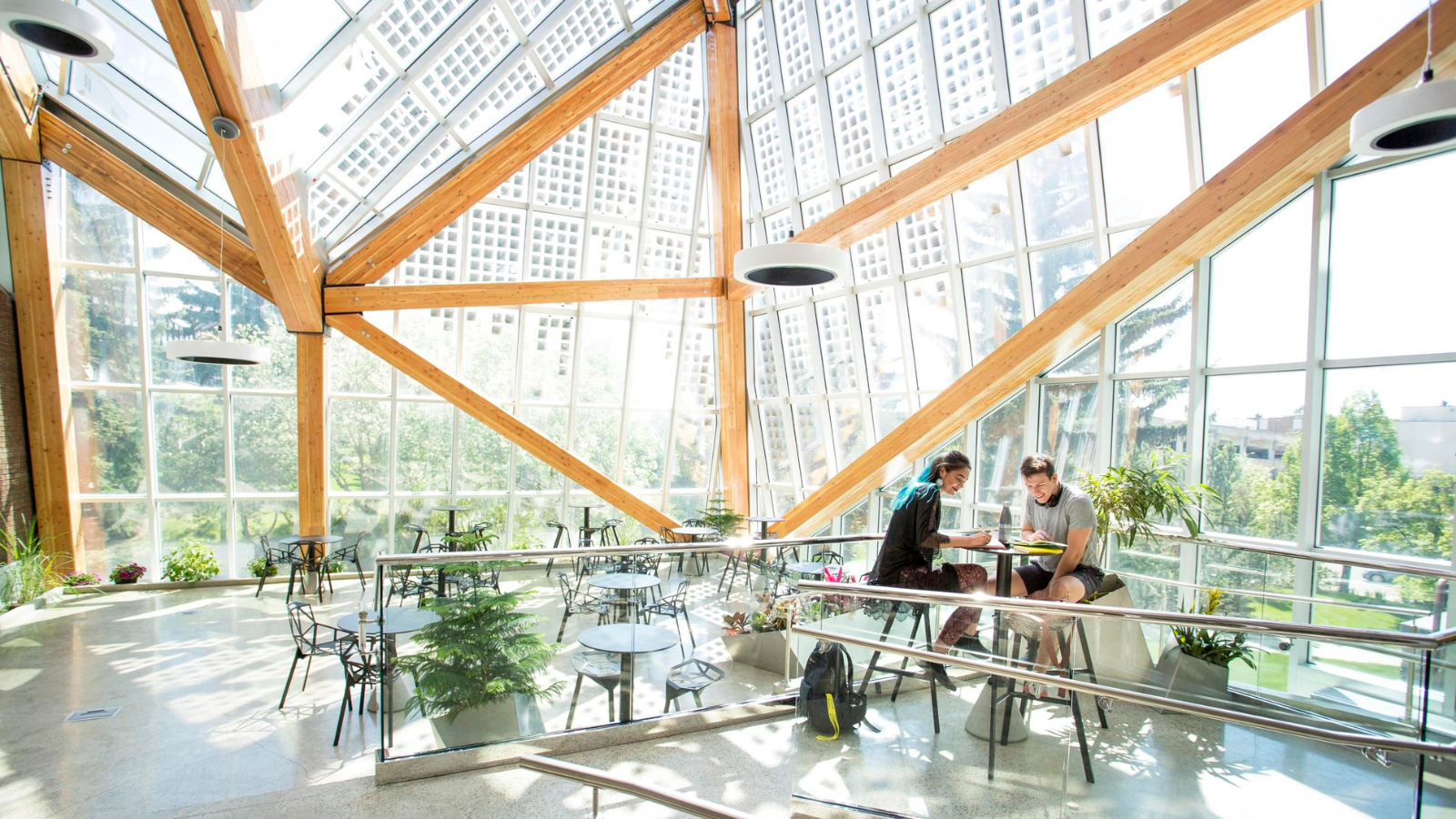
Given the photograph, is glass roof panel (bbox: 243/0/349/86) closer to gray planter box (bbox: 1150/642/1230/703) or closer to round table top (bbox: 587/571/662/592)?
round table top (bbox: 587/571/662/592)

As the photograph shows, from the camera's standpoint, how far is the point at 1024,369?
8.63m

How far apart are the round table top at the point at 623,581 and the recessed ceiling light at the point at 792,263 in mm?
2645

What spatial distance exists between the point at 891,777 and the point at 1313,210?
6.87m

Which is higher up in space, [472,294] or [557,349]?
[472,294]

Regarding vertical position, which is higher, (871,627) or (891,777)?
(871,627)

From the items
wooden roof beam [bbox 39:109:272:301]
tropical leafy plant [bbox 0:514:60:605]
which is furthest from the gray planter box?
tropical leafy plant [bbox 0:514:60:605]

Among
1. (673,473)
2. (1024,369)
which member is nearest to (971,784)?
(1024,369)

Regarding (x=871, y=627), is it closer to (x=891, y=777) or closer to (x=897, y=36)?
(x=891, y=777)

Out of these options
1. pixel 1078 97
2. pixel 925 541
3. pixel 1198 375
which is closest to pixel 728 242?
pixel 1078 97

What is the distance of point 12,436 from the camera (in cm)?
923

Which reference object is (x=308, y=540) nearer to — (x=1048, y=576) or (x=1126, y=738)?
(x=1048, y=576)

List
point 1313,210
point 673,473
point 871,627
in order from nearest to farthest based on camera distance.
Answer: point 871,627, point 1313,210, point 673,473

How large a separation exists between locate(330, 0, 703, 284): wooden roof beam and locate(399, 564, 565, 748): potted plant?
6.89m

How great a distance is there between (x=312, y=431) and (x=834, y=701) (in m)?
9.44
